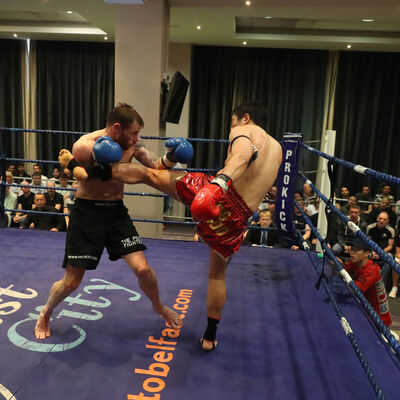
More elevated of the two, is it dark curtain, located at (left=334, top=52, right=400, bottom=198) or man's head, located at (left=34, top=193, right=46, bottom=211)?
dark curtain, located at (left=334, top=52, right=400, bottom=198)

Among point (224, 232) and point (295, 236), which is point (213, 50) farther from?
point (224, 232)

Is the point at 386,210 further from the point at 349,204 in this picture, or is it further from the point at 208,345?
the point at 208,345

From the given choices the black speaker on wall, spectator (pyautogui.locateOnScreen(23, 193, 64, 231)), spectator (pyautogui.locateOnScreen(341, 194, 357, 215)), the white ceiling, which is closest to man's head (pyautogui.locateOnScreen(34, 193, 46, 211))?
spectator (pyautogui.locateOnScreen(23, 193, 64, 231))

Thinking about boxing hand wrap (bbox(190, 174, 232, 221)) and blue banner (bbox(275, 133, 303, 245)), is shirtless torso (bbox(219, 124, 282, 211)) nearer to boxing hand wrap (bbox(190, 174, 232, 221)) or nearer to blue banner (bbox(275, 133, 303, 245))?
boxing hand wrap (bbox(190, 174, 232, 221))

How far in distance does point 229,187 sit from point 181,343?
684 mm

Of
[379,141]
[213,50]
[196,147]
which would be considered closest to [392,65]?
[379,141]


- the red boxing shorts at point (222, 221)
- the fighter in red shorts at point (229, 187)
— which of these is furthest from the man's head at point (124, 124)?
the red boxing shorts at point (222, 221)

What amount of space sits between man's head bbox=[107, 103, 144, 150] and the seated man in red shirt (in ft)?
4.66

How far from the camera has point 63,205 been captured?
452cm

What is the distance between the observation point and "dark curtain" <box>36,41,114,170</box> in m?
6.83

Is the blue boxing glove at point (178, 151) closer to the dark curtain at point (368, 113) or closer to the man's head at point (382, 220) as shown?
the man's head at point (382, 220)

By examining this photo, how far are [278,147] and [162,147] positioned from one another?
2.73 metres

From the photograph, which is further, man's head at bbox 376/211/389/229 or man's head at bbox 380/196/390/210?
man's head at bbox 380/196/390/210

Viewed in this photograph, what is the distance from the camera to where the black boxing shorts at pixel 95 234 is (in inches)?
→ 62.8
